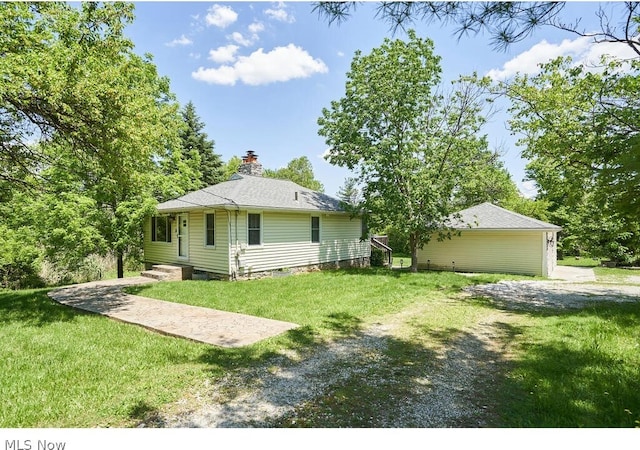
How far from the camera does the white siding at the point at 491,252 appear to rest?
15289mm

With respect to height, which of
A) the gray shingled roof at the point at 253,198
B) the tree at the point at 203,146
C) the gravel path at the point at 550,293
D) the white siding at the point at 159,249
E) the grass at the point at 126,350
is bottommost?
the gravel path at the point at 550,293

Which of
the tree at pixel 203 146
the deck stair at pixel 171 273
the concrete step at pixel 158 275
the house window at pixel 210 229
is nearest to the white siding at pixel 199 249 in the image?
the house window at pixel 210 229

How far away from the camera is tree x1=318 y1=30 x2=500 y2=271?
45.3 feet

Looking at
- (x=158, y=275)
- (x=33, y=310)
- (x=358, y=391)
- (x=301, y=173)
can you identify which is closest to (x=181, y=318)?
(x=33, y=310)

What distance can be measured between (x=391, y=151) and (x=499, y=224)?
6441 mm

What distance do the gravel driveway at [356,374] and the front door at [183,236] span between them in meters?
9.52

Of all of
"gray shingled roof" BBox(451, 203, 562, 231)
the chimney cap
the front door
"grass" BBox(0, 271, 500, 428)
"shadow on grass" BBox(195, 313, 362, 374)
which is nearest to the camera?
"grass" BBox(0, 271, 500, 428)

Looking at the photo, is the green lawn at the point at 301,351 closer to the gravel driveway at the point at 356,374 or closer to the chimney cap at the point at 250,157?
the gravel driveway at the point at 356,374

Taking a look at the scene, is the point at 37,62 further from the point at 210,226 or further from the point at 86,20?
the point at 210,226

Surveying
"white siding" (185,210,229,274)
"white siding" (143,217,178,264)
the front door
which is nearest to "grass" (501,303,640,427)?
"white siding" (185,210,229,274)

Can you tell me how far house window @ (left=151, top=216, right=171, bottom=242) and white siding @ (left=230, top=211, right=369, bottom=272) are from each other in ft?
14.2

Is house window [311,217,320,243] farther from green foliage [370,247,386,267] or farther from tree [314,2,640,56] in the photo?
tree [314,2,640,56]

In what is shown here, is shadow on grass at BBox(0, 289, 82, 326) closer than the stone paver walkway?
No

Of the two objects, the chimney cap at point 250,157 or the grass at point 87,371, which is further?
the chimney cap at point 250,157
